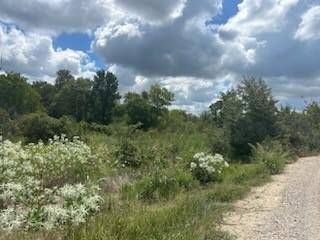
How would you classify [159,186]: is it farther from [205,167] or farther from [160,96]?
[160,96]

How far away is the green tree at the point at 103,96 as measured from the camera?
84438mm

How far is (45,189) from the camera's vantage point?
35.0ft

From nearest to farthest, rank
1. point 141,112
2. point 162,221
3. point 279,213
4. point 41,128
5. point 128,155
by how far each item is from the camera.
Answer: point 162,221
point 279,213
point 128,155
point 41,128
point 141,112

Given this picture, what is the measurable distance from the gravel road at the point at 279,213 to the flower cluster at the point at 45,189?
3.27 metres

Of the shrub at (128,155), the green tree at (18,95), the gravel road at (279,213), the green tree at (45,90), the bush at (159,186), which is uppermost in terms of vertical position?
the green tree at (45,90)

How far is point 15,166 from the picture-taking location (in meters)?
12.1

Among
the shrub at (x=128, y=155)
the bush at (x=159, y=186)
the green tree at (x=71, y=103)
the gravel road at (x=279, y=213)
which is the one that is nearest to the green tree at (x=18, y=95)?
the green tree at (x=71, y=103)

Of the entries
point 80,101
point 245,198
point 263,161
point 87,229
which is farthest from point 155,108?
point 87,229

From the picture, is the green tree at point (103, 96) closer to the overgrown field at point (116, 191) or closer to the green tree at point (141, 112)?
the green tree at point (141, 112)

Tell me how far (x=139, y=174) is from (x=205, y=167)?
221 cm

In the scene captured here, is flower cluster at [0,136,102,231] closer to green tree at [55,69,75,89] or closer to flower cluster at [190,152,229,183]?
flower cluster at [190,152,229,183]

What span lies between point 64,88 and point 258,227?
256ft

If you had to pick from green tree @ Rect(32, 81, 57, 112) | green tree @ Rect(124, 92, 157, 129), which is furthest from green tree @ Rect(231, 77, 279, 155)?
green tree @ Rect(32, 81, 57, 112)

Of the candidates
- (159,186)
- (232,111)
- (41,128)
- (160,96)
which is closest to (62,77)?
(160,96)
